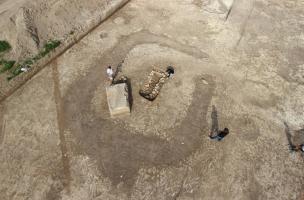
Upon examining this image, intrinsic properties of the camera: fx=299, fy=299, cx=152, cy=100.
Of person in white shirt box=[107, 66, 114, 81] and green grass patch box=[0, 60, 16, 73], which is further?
green grass patch box=[0, 60, 16, 73]

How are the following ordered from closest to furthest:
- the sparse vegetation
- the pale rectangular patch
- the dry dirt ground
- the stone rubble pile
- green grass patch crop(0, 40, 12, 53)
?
the dry dirt ground, the pale rectangular patch, the stone rubble pile, the sparse vegetation, green grass patch crop(0, 40, 12, 53)

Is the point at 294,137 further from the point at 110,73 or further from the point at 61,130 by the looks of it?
the point at 61,130

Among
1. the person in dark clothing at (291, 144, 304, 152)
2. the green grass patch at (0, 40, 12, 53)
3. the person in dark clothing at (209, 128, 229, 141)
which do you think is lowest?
the person in dark clothing at (291, 144, 304, 152)

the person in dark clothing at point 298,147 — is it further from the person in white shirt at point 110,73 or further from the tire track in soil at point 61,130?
the tire track in soil at point 61,130

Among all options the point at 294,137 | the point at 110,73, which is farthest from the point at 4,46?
the point at 294,137

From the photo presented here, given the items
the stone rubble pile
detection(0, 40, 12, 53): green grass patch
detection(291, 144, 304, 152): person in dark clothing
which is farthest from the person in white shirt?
detection(291, 144, 304, 152): person in dark clothing

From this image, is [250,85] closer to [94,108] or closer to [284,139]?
[284,139]

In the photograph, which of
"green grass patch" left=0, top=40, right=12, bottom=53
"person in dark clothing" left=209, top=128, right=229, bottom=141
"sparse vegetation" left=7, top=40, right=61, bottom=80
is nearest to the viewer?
"person in dark clothing" left=209, top=128, right=229, bottom=141

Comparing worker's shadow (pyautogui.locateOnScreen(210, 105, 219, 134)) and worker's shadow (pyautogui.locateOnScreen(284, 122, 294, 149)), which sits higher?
worker's shadow (pyautogui.locateOnScreen(210, 105, 219, 134))

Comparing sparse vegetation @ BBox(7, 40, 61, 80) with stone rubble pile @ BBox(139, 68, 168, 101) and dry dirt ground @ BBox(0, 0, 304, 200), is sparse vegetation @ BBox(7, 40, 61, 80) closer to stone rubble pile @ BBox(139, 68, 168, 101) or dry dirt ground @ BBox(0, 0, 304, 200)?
dry dirt ground @ BBox(0, 0, 304, 200)
